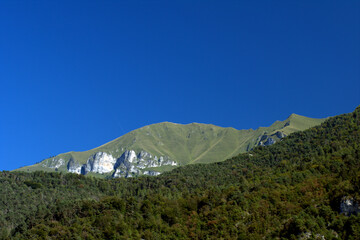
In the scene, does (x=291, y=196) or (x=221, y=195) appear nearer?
(x=291, y=196)

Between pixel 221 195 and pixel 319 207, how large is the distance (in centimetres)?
4214

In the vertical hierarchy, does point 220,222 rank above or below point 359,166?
below

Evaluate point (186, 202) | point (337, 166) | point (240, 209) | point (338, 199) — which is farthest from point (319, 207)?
point (186, 202)

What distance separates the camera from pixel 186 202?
463ft

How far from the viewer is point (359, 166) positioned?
121875 millimetres

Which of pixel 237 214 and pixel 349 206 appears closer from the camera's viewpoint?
pixel 349 206

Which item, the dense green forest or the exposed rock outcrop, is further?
the dense green forest

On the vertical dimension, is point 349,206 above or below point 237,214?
above

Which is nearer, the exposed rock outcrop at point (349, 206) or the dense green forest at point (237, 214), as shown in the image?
the exposed rock outcrop at point (349, 206)

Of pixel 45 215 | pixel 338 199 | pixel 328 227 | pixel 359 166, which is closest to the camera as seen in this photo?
pixel 328 227

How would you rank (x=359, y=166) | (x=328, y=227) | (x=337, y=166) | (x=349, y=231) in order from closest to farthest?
(x=349, y=231) → (x=328, y=227) → (x=359, y=166) → (x=337, y=166)

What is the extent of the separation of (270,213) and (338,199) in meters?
21.3

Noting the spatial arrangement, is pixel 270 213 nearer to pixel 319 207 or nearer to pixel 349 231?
pixel 319 207

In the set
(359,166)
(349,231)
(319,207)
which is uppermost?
(359,166)
